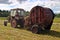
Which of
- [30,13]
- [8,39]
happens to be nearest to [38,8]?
[30,13]

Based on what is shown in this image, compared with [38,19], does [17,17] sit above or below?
below

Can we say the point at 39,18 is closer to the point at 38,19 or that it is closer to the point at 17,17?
the point at 38,19

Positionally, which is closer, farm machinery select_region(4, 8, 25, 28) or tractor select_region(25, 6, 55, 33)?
tractor select_region(25, 6, 55, 33)

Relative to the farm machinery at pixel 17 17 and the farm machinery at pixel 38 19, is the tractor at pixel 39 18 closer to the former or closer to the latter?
the farm machinery at pixel 38 19

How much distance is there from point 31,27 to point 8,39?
5.87 m

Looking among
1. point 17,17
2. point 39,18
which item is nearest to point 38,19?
point 39,18

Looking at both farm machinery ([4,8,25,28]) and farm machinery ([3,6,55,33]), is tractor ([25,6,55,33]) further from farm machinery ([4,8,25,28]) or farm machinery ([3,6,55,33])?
farm machinery ([4,8,25,28])

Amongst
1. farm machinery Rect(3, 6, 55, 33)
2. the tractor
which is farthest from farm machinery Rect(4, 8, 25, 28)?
the tractor

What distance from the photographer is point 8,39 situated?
15.0 metres

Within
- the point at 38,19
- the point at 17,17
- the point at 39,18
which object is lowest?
the point at 17,17

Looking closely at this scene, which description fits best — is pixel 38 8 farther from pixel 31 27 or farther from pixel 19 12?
pixel 19 12

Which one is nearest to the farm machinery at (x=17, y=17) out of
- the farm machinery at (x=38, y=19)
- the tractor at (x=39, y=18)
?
the farm machinery at (x=38, y=19)

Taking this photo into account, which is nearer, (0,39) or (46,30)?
(0,39)

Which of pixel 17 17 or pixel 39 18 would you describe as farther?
pixel 17 17
